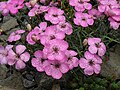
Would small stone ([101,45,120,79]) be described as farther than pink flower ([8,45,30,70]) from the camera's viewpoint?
Yes

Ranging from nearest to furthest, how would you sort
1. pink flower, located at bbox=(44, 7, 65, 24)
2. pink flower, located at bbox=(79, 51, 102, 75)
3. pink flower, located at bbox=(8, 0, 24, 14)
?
pink flower, located at bbox=(79, 51, 102, 75)
pink flower, located at bbox=(44, 7, 65, 24)
pink flower, located at bbox=(8, 0, 24, 14)

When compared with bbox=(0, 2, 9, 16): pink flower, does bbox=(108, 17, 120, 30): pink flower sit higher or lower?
lower

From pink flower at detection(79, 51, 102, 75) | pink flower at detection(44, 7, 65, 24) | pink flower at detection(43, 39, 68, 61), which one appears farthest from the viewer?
pink flower at detection(44, 7, 65, 24)

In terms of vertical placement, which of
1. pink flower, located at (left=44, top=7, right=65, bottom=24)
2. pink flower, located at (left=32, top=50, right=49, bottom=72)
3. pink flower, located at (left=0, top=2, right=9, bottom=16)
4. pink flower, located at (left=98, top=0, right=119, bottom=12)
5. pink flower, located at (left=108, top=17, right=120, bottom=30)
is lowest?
pink flower, located at (left=32, top=50, right=49, bottom=72)

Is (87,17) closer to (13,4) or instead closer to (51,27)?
(51,27)

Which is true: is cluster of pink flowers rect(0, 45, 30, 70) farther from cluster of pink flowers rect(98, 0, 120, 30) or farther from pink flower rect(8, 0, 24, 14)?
cluster of pink flowers rect(98, 0, 120, 30)

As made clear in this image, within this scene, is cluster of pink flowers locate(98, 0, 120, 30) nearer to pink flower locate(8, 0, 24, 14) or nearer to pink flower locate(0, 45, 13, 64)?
pink flower locate(8, 0, 24, 14)

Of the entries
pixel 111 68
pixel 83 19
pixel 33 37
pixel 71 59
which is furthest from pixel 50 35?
pixel 111 68

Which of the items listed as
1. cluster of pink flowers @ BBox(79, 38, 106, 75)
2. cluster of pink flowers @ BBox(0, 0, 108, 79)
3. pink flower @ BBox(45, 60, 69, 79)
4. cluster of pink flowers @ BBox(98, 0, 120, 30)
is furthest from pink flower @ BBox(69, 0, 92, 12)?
pink flower @ BBox(45, 60, 69, 79)

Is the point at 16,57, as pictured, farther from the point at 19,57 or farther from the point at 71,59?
the point at 71,59
